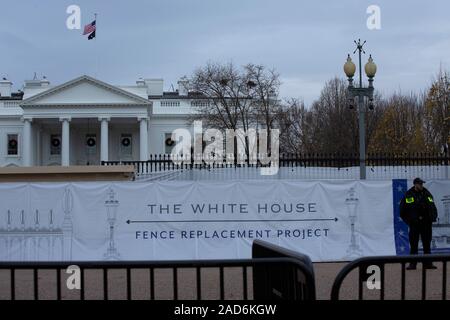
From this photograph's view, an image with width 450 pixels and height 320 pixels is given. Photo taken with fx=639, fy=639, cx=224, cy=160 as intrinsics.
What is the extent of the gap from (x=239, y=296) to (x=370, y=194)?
737cm

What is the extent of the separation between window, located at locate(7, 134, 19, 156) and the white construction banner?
6330 cm

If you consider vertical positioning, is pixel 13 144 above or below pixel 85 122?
below

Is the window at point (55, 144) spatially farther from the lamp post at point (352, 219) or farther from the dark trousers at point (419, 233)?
the dark trousers at point (419, 233)

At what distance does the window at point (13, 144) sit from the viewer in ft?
250

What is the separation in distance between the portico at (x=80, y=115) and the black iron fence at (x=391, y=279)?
60.2m

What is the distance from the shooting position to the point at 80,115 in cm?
7138

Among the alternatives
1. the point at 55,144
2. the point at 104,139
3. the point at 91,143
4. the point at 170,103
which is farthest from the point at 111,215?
the point at 170,103

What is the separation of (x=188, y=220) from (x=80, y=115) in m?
57.8

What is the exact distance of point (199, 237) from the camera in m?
15.9

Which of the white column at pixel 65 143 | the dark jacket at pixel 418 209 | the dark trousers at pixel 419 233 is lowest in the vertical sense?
the dark trousers at pixel 419 233

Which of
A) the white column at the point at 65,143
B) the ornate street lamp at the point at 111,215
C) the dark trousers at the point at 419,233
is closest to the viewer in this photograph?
the dark trousers at the point at 419,233

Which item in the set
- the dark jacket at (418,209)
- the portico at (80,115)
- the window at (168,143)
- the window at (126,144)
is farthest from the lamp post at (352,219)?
the window at (126,144)

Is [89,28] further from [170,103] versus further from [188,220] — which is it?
[188,220]

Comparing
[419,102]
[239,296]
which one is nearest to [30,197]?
[239,296]
